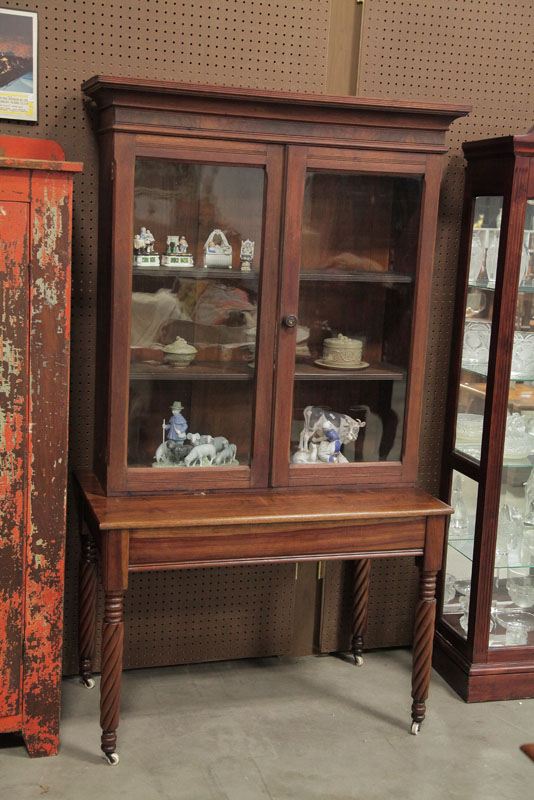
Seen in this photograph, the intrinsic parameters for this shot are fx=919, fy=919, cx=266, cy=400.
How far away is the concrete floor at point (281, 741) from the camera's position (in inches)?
112

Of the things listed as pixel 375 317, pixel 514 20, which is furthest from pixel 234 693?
→ pixel 514 20

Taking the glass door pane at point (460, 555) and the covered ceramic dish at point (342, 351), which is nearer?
the covered ceramic dish at point (342, 351)

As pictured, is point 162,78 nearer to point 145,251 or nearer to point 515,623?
point 145,251

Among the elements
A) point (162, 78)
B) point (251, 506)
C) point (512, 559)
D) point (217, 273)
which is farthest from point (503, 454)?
point (162, 78)

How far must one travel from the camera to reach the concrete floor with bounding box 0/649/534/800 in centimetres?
286

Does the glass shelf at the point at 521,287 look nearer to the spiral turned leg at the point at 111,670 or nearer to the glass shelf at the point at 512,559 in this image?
the glass shelf at the point at 512,559

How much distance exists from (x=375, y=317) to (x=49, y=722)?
1739mm

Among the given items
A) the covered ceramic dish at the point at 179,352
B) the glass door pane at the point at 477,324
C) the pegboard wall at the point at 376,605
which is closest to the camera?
the covered ceramic dish at the point at 179,352

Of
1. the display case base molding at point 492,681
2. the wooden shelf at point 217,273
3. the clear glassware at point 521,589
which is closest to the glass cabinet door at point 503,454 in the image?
the clear glassware at point 521,589

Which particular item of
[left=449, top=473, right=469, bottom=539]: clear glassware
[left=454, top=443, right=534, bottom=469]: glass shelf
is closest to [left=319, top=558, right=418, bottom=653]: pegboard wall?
[left=449, top=473, right=469, bottom=539]: clear glassware

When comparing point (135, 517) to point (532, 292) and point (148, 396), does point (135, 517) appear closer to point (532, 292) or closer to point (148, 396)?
point (148, 396)

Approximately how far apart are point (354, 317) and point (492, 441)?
2.25 ft

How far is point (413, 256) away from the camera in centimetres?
318

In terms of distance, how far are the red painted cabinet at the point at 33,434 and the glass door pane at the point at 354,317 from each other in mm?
814
